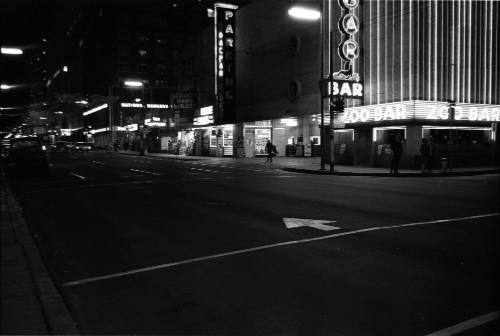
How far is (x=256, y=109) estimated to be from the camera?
1823 inches

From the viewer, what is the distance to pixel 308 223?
982cm

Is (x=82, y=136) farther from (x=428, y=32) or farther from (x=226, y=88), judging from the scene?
(x=428, y=32)

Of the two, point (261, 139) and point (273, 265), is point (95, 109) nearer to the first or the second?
point (261, 139)

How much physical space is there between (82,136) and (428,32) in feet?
386

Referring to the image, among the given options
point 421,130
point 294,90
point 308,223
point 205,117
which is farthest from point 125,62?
point 308,223

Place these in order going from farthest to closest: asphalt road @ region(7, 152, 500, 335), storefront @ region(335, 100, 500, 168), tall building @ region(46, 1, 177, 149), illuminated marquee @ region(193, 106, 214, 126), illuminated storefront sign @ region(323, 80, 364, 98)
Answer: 1. tall building @ region(46, 1, 177, 149)
2. illuminated marquee @ region(193, 106, 214, 126)
3. illuminated storefront sign @ region(323, 80, 364, 98)
4. storefront @ region(335, 100, 500, 168)
5. asphalt road @ region(7, 152, 500, 335)

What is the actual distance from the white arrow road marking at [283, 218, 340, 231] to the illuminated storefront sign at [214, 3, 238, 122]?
3823cm

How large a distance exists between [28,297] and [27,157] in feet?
68.7

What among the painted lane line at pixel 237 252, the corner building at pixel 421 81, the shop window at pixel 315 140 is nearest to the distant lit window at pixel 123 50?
the shop window at pixel 315 140

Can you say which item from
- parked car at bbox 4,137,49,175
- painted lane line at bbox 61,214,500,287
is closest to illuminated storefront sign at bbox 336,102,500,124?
painted lane line at bbox 61,214,500,287

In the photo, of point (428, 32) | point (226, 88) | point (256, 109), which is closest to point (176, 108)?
point (226, 88)

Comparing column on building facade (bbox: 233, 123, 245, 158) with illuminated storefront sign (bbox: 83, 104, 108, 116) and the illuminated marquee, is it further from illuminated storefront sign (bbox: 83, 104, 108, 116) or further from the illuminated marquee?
illuminated storefront sign (bbox: 83, 104, 108, 116)

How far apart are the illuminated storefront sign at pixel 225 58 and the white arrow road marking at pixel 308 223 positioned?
125 feet

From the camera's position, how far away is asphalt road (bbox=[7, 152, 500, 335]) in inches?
187
